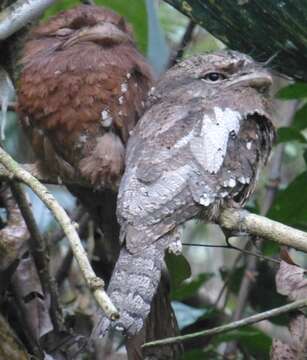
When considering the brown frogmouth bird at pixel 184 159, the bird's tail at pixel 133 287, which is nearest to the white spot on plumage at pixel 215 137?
the brown frogmouth bird at pixel 184 159

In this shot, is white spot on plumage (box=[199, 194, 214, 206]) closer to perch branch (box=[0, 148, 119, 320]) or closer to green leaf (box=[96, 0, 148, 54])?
perch branch (box=[0, 148, 119, 320])

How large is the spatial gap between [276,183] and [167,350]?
3.27 feet

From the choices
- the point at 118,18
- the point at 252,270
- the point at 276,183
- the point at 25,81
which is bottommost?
the point at 252,270

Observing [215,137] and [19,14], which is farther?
[19,14]

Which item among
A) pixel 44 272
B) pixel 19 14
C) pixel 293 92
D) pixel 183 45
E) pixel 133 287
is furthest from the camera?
pixel 183 45

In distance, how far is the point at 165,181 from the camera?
238cm

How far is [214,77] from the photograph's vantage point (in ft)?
9.06

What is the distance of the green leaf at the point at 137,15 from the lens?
332cm

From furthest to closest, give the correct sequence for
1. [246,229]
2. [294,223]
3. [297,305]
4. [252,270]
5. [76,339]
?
[252,270]
[294,223]
[76,339]
[246,229]
[297,305]

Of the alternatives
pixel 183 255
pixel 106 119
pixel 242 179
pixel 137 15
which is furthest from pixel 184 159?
pixel 137 15

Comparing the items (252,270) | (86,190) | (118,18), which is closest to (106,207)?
(86,190)

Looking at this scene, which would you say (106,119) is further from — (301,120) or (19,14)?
(301,120)

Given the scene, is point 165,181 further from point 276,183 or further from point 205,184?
point 276,183

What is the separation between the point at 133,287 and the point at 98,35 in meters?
1.03
